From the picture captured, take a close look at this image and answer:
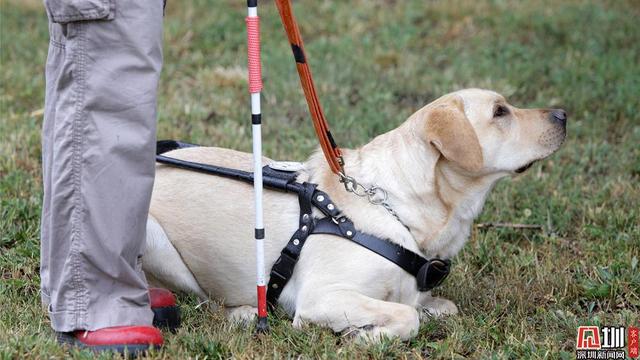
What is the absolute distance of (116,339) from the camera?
12.5ft

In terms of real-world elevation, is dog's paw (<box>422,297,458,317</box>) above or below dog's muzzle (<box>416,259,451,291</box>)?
below

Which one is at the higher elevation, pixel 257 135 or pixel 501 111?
pixel 257 135

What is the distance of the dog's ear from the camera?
14.2 feet

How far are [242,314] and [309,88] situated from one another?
1.21 m

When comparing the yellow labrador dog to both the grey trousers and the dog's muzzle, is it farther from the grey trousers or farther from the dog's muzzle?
the grey trousers

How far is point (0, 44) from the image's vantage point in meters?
9.45

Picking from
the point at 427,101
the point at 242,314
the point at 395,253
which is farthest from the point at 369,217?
the point at 427,101

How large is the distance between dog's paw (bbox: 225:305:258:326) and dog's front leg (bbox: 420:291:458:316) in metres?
0.85

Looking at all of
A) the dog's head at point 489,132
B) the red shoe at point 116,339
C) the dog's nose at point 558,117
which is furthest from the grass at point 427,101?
the dog's nose at point 558,117

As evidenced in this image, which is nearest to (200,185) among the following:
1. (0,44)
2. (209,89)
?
(209,89)

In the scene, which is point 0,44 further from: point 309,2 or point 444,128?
point 444,128
